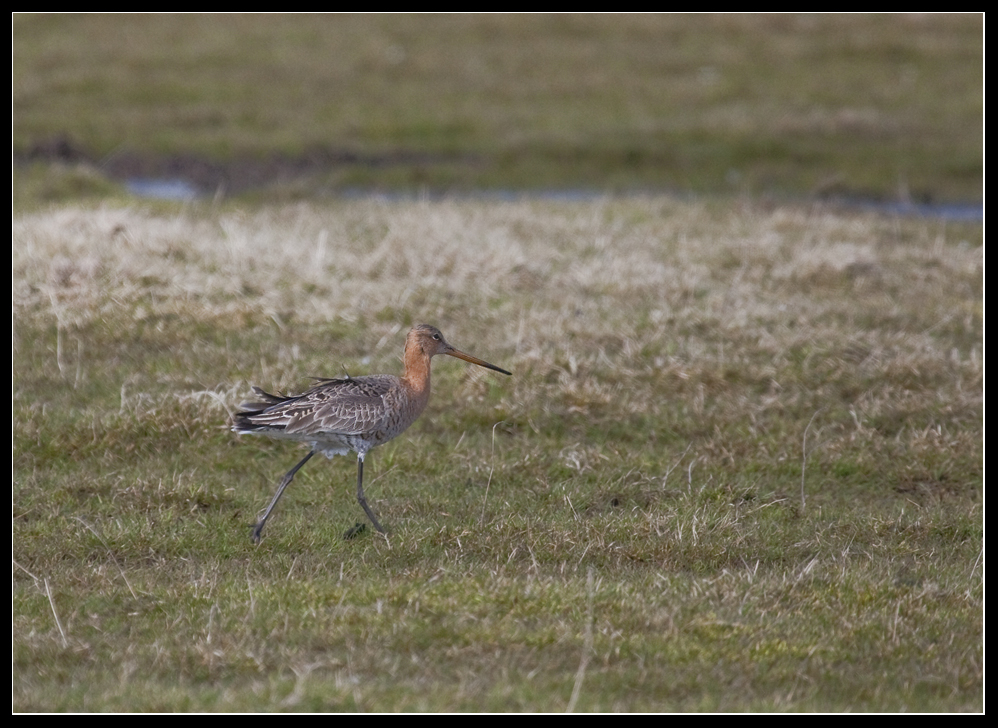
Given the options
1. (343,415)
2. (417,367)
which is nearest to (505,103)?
(417,367)

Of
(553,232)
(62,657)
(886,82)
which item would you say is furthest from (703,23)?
(62,657)

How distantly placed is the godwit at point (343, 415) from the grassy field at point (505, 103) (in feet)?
37.8

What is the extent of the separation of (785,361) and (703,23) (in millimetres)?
25178

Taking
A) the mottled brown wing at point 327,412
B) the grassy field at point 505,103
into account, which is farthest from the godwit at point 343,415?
the grassy field at point 505,103

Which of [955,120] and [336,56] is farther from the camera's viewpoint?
[336,56]

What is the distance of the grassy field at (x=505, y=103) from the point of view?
2342 cm

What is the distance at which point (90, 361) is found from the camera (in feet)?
35.7

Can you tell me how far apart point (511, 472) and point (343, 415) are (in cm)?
181

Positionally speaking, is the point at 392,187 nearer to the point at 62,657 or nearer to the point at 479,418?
the point at 479,418

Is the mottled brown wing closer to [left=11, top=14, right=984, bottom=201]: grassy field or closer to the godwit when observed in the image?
the godwit

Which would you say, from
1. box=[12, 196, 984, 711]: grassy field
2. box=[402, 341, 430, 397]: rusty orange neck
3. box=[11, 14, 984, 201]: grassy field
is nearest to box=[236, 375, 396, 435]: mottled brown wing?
box=[402, 341, 430, 397]: rusty orange neck

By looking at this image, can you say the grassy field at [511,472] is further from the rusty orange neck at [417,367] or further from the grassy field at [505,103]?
the grassy field at [505,103]

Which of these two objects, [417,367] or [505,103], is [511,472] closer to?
[417,367]

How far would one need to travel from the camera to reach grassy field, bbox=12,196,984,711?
20.1 feet
